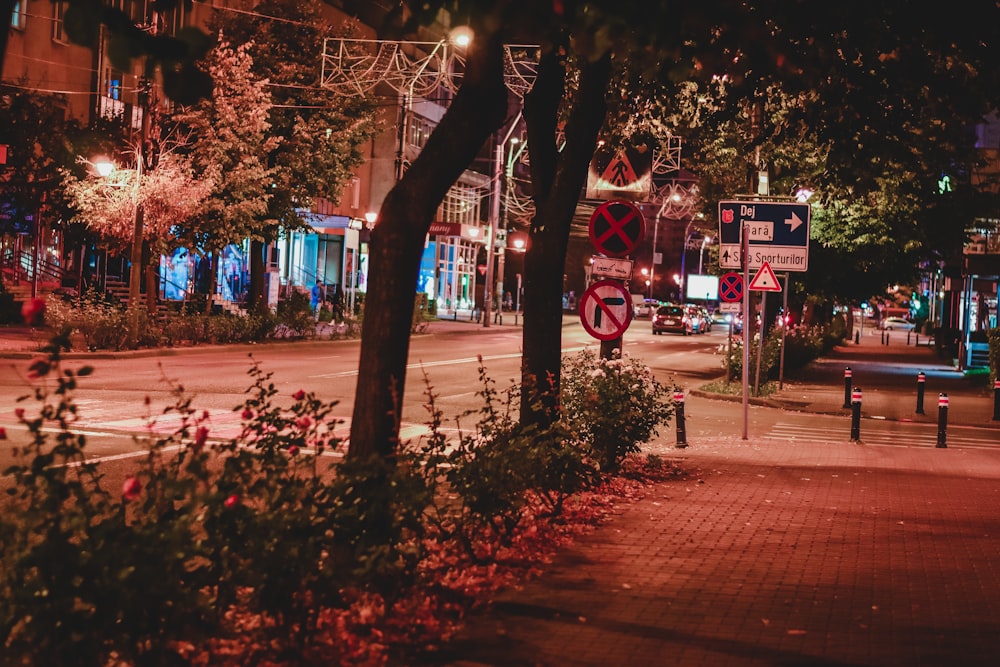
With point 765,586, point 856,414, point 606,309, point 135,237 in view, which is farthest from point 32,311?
point 135,237

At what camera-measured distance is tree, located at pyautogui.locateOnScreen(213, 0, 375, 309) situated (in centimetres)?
3788

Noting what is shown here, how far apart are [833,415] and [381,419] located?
63.4 ft

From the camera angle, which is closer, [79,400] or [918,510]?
[918,510]

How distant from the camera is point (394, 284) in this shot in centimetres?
747

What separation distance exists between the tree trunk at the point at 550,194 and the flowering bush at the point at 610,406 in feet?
2.28

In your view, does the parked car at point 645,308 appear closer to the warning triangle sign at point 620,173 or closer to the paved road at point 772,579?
the paved road at point 772,579

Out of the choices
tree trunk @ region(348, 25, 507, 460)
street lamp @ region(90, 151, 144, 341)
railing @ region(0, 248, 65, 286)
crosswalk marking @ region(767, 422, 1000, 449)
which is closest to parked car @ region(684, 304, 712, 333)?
railing @ region(0, 248, 65, 286)

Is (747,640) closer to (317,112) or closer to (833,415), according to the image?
(833,415)

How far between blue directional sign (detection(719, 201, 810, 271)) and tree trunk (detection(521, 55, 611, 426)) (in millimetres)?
7139

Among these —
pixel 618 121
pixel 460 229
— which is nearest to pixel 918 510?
pixel 618 121

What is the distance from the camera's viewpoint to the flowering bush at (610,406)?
12.4 meters

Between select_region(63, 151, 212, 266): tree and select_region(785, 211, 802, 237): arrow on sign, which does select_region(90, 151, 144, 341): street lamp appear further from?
select_region(785, 211, 802, 237): arrow on sign

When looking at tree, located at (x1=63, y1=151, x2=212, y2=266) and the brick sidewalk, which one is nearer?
the brick sidewalk

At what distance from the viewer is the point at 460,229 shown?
6450cm
